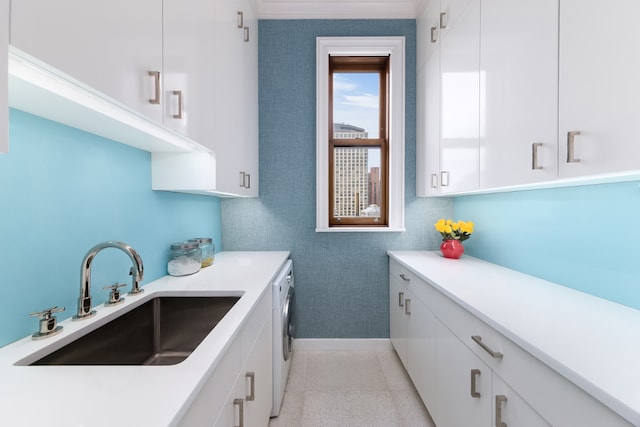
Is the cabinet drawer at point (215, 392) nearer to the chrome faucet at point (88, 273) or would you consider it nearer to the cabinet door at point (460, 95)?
the chrome faucet at point (88, 273)

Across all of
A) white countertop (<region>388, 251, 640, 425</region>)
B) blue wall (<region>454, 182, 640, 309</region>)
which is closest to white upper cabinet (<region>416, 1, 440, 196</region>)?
blue wall (<region>454, 182, 640, 309</region>)

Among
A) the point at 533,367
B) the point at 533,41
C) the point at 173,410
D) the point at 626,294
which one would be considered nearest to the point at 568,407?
the point at 533,367

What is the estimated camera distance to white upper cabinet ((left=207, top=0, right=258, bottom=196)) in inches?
→ 62.4

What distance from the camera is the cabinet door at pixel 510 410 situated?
0.84m

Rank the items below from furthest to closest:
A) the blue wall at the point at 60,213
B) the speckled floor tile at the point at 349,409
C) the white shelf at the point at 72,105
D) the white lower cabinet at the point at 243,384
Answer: the speckled floor tile at the point at 349,409 < the blue wall at the point at 60,213 < the white lower cabinet at the point at 243,384 < the white shelf at the point at 72,105

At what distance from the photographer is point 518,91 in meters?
1.26

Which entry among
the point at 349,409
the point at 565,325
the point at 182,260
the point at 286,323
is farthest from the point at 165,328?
the point at 565,325

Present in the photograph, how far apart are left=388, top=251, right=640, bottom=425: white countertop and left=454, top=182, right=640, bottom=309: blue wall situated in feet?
0.25

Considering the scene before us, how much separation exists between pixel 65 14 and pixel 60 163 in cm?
58

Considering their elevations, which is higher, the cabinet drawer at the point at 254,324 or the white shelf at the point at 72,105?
the white shelf at the point at 72,105

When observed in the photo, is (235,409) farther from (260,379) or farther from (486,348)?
(486,348)

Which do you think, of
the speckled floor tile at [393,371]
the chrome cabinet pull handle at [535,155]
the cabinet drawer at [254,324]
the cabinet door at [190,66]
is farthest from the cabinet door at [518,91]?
the speckled floor tile at [393,371]

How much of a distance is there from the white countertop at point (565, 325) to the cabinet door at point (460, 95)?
0.57 meters

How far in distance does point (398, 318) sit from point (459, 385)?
998 mm
